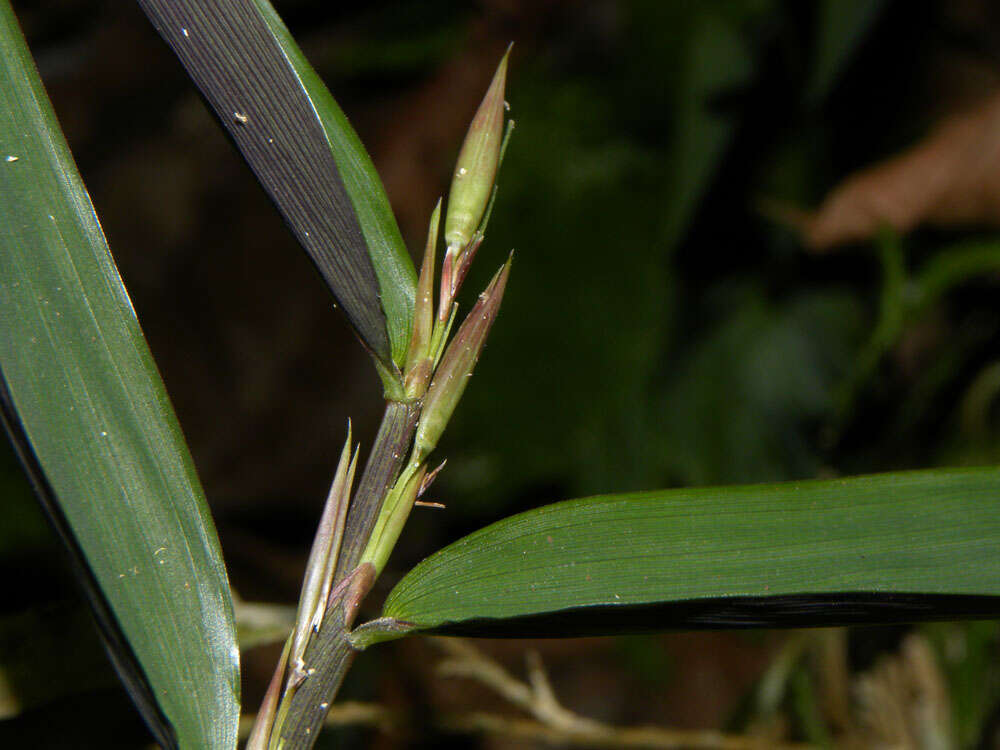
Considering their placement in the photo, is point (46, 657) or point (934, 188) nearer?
point (46, 657)

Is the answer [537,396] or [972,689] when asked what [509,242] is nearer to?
[537,396]

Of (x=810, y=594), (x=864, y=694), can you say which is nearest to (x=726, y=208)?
(x=864, y=694)

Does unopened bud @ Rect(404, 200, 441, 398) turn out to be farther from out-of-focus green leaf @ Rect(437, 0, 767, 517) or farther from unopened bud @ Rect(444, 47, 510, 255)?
out-of-focus green leaf @ Rect(437, 0, 767, 517)

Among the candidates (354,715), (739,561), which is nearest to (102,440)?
(739,561)

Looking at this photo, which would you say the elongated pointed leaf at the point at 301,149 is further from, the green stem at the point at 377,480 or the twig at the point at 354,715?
the twig at the point at 354,715

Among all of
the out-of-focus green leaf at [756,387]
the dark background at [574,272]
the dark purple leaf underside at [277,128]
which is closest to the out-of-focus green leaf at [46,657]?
the dark purple leaf underside at [277,128]

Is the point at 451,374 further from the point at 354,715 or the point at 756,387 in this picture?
the point at 756,387

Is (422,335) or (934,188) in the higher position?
(422,335)

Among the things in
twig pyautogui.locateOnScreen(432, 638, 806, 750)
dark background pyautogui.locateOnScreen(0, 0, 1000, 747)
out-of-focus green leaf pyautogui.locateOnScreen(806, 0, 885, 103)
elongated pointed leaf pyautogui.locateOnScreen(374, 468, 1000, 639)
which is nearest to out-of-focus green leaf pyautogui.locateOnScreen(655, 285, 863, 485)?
dark background pyautogui.locateOnScreen(0, 0, 1000, 747)
